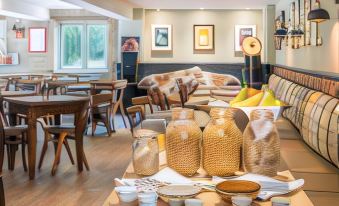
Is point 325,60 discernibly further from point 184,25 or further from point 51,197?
point 184,25

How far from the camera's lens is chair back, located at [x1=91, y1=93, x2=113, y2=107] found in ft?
23.6

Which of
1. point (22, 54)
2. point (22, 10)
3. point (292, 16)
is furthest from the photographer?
point (22, 54)

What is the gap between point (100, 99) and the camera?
24.2 feet

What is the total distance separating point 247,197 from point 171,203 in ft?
0.86

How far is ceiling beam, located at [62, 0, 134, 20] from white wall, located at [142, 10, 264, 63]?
1.01 metres

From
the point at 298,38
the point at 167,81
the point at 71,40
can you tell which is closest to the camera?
the point at 298,38

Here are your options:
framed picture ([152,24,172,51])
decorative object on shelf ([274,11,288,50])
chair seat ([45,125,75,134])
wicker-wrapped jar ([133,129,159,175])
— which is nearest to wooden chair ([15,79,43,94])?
chair seat ([45,125,75,134])

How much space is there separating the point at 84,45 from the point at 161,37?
3150 millimetres

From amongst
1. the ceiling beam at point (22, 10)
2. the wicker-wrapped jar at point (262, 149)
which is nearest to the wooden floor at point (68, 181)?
the wicker-wrapped jar at point (262, 149)

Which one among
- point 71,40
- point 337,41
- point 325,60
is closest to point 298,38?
point 325,60

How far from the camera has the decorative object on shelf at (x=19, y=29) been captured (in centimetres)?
1320

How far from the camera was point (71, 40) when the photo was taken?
1340 centimetres

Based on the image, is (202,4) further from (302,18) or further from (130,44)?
(302,18)

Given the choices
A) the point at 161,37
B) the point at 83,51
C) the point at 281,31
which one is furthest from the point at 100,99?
the point at 83,51
